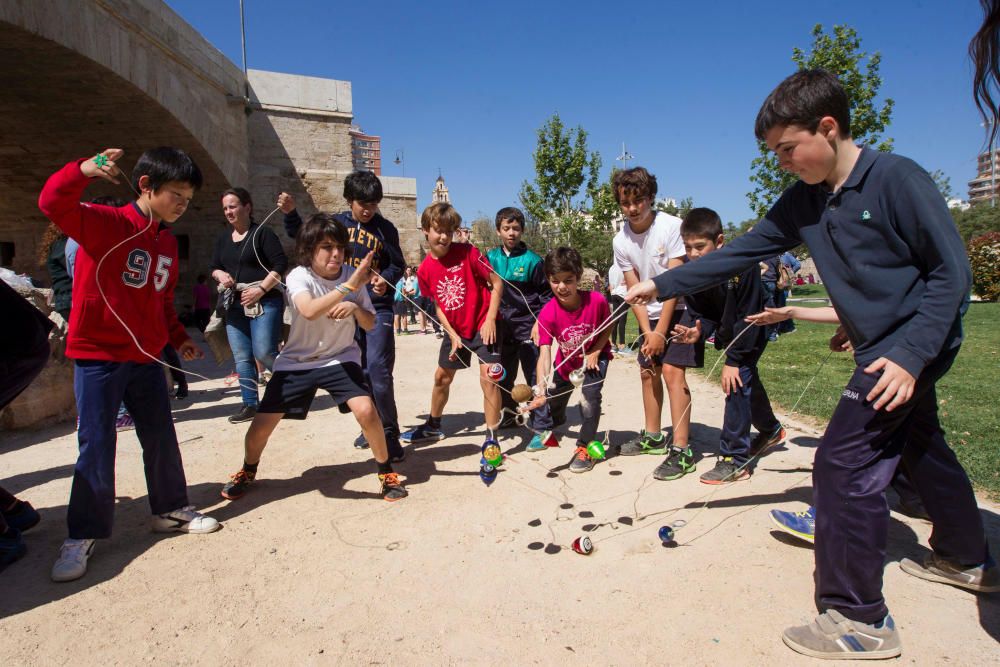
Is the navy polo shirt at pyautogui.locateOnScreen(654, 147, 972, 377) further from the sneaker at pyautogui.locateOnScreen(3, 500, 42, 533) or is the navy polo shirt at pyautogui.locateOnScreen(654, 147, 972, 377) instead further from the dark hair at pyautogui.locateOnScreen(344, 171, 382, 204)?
the sneaker at pyautogui.locateOnScreen(3, 500, 42, 533)

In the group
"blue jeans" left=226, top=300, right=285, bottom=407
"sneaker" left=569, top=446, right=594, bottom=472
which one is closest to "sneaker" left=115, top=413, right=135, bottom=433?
"blue jeans" left=226, top=300, right=285, bottom=407

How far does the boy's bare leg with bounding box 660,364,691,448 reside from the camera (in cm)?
408

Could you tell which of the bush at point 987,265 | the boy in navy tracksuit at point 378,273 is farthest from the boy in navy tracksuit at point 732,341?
the bush at point 987,265

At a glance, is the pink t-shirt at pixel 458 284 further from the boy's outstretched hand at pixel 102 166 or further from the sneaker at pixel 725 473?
the boy's outstretched hand at pixel 102 166

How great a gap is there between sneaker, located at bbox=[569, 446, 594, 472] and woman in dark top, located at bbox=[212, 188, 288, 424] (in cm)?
314

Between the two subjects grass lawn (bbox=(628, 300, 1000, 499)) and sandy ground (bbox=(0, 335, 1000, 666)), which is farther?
grass lawn (bbox=(628, 300, 1000, 499))

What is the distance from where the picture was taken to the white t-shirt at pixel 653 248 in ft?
13.9

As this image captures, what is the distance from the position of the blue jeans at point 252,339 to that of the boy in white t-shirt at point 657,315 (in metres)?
3.38

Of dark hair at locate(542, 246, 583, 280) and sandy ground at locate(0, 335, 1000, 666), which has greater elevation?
dark hair at locate(542, 246, 583, 280)

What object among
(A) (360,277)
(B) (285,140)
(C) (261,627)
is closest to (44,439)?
(A) (360,277)

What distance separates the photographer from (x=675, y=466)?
4.02m

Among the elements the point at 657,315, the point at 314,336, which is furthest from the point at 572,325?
the point at 314,336

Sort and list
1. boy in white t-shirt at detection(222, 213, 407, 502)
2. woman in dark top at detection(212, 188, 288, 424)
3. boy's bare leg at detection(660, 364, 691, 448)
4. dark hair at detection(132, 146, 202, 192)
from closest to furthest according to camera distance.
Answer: dark hair at detection(132, 146, 202, 192) < boy in white t-shirt at detection(222, 213, 407, 502) < boy's bare leg at detection(660, 364, 691, 448) < woman in dark top at detection(212, 188, 288, 424)

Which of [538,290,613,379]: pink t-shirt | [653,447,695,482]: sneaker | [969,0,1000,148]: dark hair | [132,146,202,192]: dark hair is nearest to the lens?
[969,0,1000,148]: dark hair
